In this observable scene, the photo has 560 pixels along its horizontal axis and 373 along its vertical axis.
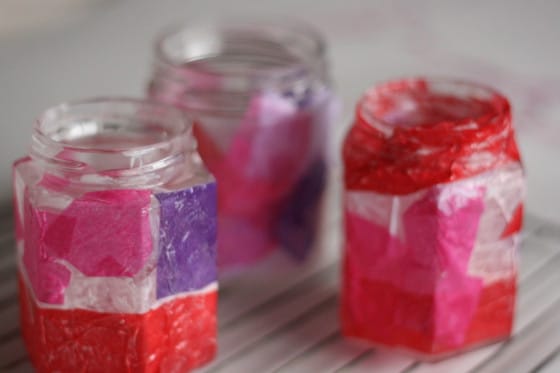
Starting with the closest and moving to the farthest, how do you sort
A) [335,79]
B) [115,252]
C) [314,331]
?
[115,252] < [314,331] < [335,79]

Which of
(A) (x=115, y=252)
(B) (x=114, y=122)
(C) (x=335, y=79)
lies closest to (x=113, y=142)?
(B) (x=114, y=122)

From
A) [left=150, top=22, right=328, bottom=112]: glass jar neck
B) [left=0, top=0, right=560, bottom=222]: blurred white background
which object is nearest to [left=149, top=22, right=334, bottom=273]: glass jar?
[left=150, top=22, right=328, bottom=112]: glass jar neck

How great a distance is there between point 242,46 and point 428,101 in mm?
174

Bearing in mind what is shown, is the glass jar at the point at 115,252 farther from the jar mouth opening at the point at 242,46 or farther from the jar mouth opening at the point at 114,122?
the jar mouth opening at the point at 242,46

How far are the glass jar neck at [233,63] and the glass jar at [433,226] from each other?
77 millimetres

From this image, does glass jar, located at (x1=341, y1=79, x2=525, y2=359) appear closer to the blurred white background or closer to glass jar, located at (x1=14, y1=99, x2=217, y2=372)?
glass jar, located at (x1=14, y1=99, x2=217, y2=372)

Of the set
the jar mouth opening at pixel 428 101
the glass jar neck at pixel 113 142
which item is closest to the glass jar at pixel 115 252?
the glass jar neck at pixel 113 142

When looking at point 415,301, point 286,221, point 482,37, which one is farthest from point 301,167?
point 482,37

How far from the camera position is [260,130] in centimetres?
62

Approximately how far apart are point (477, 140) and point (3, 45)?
1.59 ft

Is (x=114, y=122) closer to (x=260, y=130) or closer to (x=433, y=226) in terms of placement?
(x=260, y=130)

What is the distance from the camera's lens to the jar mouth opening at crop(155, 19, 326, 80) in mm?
679

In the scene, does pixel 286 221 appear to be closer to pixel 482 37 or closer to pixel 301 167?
pixel 301 167

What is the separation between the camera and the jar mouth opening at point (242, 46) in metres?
0.68
